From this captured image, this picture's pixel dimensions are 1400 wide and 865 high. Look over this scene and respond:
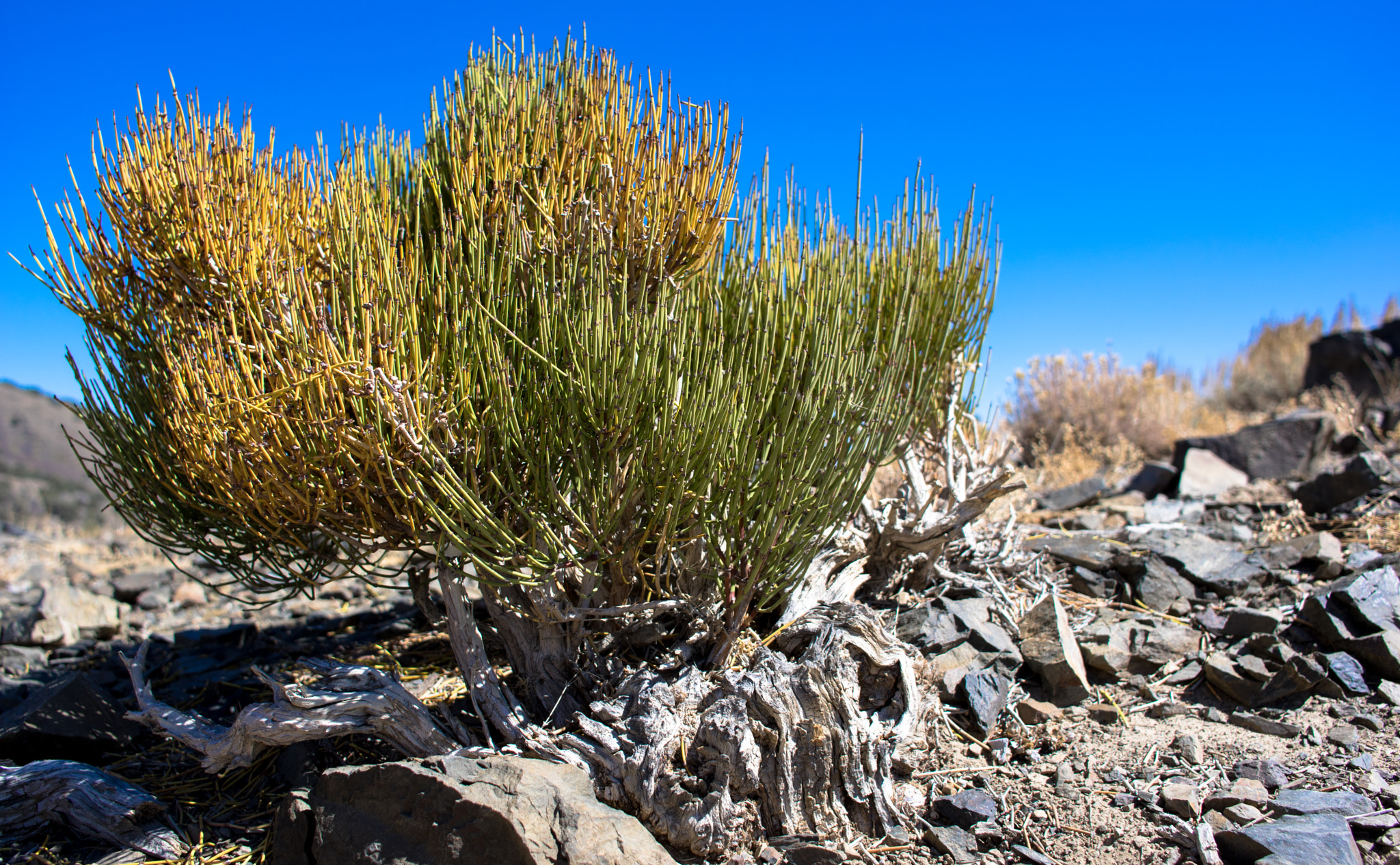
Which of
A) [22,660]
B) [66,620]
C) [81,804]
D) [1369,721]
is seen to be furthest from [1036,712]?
[66,620]

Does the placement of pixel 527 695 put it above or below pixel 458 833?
above

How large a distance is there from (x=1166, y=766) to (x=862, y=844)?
1.28 meters

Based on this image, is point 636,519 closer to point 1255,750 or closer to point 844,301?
point 844,301

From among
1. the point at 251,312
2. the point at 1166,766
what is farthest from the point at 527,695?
the point at 1166,766

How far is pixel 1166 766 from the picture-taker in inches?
128

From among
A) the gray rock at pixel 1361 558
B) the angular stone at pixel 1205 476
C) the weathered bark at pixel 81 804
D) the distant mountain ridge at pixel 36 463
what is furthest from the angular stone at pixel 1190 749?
the distant mountain ridge at pixel 36 463

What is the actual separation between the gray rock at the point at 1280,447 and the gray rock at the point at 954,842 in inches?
203

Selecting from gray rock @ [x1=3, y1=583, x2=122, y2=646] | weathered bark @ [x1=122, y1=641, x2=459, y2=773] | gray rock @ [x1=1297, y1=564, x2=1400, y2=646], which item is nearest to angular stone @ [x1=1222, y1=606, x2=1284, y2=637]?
gray rock @ [x1=1297, y1=564, x2=1400, y2=646]

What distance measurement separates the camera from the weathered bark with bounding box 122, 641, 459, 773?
3098 millimetres

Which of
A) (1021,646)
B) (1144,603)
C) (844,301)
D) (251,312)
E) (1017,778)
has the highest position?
(844,301)

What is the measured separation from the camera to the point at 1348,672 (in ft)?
12.0

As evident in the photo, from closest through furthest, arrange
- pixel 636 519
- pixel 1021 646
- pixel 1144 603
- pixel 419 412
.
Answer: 1. pixel 419 412
2. pixel 636 519
3. pixel 1021 646
4. pixel 1144 603

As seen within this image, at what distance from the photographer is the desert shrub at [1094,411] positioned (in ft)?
30.8

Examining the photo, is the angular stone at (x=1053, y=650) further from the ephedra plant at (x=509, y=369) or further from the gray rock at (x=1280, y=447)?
the gray rock at (x=1280, y=447)
